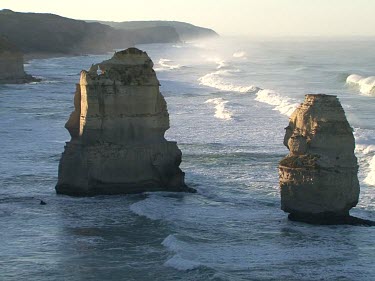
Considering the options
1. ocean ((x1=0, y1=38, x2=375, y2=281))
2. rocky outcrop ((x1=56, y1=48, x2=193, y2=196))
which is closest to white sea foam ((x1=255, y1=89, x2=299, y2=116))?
ocean ((x1=0, y1=38, x2=375, y2=281))

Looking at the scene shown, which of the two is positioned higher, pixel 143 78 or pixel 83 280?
pixel 143 78

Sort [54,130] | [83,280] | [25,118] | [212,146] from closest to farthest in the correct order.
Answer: [83,280], [212,146], [54,130], [25,118]

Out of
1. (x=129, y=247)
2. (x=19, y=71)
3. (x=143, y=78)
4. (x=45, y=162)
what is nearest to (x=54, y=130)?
(x=45, y=162)

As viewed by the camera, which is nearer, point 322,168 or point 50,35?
point 322,168

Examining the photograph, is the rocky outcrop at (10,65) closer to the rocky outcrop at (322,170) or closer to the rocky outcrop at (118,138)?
the rocky outcrop at (118,138)

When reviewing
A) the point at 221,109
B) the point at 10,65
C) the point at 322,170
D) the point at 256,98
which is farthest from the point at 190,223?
the point at 10,65

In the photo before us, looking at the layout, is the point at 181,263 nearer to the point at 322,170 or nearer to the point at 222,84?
the point at 322,170

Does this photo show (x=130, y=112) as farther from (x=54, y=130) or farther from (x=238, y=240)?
(x=54, y=130)
